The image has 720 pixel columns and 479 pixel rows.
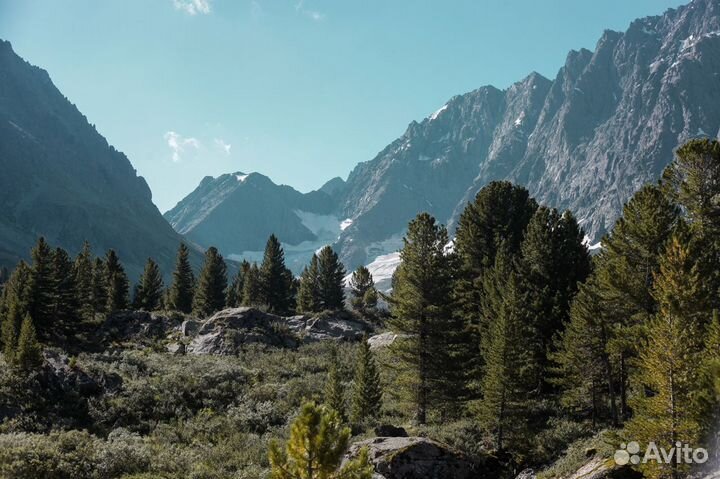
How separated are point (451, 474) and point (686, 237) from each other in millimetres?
13400

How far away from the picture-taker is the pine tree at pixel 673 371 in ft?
50.6

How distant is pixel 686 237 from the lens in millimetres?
20031

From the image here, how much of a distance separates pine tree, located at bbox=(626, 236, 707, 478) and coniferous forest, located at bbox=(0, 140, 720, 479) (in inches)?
2.4

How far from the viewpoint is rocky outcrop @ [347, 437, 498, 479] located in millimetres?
19250

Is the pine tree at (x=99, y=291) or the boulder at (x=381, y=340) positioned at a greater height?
the pine tree at (x=99, y=291)

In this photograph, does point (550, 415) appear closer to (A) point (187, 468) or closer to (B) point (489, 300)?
(B) point (489, 300)

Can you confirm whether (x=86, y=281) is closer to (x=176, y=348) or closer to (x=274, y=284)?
(x=274, y=284)

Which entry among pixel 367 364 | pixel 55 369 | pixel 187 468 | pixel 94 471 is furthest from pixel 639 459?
pixel 55 369

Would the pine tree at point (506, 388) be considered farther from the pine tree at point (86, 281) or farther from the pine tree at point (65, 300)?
the pine tree at point (86, 281)

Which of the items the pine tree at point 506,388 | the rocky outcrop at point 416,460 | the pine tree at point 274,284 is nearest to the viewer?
the rocky outcrop at point 416,460

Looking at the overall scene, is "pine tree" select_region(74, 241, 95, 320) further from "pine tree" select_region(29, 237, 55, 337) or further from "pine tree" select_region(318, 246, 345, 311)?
"pine tree" select_region(318, 246, 345, 311)

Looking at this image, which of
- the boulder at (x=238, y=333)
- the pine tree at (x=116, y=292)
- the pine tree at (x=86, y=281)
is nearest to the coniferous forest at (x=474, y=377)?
the boulder at (x=238, y=333)

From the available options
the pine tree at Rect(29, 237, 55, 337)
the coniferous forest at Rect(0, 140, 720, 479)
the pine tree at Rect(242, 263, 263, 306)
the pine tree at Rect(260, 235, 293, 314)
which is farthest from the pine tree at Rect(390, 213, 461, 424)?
the pine tree at Rect(242, 263, 263, 306)

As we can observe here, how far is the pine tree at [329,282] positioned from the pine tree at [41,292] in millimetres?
35229
